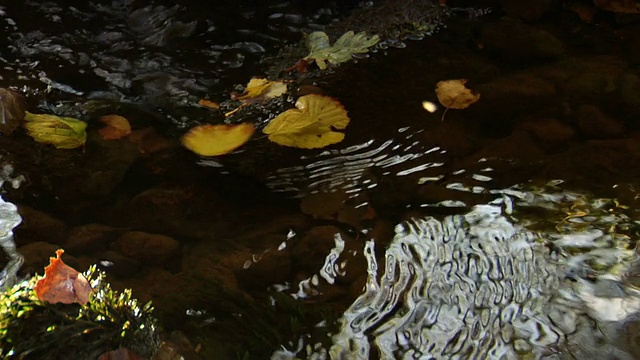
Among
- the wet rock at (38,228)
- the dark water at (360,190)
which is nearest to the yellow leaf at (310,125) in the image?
the dark water at (360,190)

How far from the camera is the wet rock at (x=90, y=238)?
71.6 inches

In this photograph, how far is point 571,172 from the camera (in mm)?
2072

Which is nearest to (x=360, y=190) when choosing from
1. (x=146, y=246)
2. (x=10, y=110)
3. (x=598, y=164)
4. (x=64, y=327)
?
(x=146, y=246)

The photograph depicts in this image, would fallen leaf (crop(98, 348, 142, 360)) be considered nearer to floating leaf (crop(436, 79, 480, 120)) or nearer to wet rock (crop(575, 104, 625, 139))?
floating leaf (crop(436, 79, 480, 120))

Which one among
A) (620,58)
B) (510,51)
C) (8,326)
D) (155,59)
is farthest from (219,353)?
(620,58)

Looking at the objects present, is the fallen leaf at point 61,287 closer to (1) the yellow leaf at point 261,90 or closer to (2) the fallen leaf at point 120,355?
(2) the fallen leaf at point 120,355

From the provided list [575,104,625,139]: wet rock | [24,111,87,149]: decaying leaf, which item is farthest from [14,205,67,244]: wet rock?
[575,104,625,139]: wet rock

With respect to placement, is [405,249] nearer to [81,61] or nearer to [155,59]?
[155,59]

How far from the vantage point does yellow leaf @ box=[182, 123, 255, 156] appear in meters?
2.21

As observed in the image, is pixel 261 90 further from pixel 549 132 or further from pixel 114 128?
pixel 549 132

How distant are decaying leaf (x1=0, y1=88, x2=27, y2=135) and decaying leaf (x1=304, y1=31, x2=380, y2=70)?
1193 mm

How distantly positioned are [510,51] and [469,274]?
136 cm

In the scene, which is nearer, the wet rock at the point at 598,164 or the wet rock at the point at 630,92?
the wet rock at the point at 598,164

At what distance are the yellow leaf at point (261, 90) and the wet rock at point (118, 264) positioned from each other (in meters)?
0.93
